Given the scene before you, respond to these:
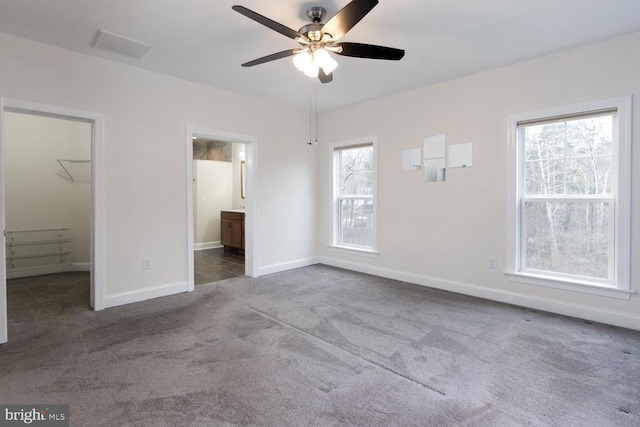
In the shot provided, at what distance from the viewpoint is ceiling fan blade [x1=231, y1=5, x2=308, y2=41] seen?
6.47 feet

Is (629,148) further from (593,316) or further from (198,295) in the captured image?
(198,295)

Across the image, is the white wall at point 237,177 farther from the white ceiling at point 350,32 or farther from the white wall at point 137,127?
the white ceiling at point 350,32

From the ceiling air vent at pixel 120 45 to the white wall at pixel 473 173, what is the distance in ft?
10.00

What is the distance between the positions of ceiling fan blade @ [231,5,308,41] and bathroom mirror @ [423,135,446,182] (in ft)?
8.07

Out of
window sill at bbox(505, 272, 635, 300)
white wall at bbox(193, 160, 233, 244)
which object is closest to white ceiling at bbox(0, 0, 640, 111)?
window sill at bbox(505, 272, 635, 300)

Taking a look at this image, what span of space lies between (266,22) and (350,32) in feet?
3.51

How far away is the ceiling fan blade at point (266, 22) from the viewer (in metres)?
1.97

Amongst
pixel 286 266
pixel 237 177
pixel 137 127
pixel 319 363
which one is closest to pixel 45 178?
pixel 137 127

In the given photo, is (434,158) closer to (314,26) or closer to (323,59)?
(323,59)

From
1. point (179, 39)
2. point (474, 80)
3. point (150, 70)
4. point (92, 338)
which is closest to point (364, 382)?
point (92, 338)

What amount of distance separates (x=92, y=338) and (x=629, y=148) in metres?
5.06

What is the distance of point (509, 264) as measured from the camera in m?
3.67
